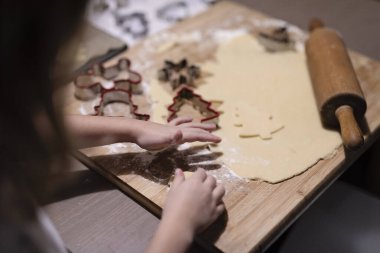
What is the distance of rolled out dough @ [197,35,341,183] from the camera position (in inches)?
31.7

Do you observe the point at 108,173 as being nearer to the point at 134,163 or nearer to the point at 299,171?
the point at 134,163

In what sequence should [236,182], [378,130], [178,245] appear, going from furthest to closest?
[378,130]
[236,182]
[178,245]

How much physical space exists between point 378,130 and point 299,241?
279 mm

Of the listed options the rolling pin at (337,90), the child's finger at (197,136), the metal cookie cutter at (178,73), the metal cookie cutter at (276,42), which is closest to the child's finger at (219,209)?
the child's finger at (197,136)

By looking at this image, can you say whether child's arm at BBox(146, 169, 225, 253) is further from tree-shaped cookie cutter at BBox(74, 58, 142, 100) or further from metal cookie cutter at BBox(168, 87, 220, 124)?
tree-shaped cookie cutter at BBox(74, 58, 142, 100)

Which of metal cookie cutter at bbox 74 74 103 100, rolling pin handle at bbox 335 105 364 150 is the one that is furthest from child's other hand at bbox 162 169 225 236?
metal cookie cutter at bbox 74 74 103 100

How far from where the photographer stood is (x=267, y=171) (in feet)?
2.58

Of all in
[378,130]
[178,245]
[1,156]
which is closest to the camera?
[1,156]

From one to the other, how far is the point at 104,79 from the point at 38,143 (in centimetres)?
57

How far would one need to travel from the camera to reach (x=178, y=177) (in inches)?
28.5

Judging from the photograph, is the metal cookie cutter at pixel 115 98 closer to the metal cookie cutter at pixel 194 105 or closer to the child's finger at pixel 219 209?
the metal cookie cutter at pixel 194 105

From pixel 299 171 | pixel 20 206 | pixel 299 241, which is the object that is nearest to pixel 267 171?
pixel 299 171

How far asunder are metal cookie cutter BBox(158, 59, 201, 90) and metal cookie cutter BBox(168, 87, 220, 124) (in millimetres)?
46

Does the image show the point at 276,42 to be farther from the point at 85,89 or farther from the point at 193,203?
the point at 193,203
